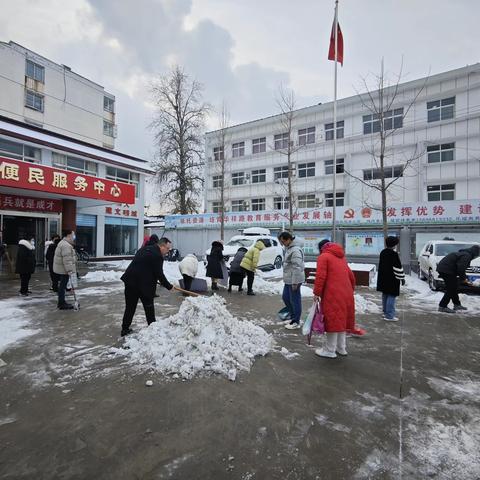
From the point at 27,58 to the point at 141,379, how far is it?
3241 cm

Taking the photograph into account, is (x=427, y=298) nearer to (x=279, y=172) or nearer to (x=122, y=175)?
(x=122, y=175)

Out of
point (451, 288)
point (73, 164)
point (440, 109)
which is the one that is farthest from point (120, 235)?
point (440, 109)

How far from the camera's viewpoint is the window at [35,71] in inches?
1028

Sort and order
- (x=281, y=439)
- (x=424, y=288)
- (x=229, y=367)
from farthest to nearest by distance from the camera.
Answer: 1. (x=424, y=288)
2. (x=229, y=367)
3. (x=281, y=439)

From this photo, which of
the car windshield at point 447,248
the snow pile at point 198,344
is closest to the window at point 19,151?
the snow pile at point 198,344

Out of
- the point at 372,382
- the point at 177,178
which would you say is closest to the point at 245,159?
the point at 177,178

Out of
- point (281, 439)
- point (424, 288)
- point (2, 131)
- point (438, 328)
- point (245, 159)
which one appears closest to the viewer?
point (281, 439)

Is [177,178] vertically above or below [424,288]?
above

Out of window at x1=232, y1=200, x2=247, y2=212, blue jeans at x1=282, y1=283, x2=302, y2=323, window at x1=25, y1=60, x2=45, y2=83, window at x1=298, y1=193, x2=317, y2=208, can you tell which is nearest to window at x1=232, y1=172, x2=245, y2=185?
window at x1=232, y1=200, x2=247, y2=212

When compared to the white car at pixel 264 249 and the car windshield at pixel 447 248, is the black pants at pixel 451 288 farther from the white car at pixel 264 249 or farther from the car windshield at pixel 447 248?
the white car at pixel 264 249

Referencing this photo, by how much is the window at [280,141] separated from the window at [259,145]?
1100mm

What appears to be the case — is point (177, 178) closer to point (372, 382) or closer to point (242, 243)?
point (242, 243)

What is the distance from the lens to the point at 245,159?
106ft

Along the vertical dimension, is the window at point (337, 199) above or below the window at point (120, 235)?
above
